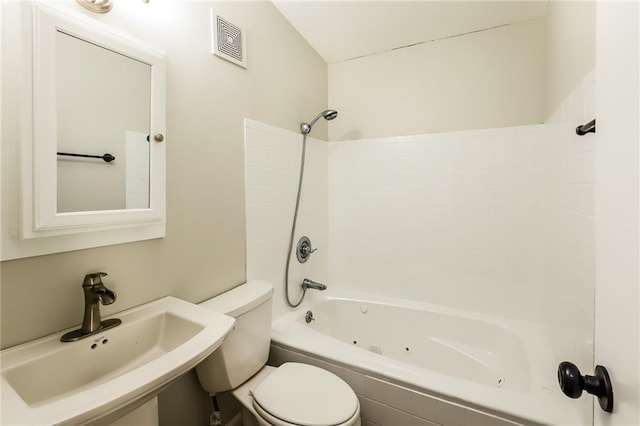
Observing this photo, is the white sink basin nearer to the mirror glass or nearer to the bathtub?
the mirror glass

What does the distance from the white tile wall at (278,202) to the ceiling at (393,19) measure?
0.74m

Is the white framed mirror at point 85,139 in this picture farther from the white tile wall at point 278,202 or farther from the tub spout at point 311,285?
the tub spout at point 311,285

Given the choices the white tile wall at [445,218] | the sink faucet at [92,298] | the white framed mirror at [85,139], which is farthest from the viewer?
the white tile wall at [445,218]

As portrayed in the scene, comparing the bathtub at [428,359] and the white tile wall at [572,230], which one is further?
the bathtub at [428,359]

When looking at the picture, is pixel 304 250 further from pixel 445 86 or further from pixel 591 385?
pixel 591 385

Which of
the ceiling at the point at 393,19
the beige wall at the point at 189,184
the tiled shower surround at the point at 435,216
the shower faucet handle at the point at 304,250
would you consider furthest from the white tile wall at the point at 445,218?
the beige wall at the point at 189,184

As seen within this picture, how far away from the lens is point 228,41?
147cm

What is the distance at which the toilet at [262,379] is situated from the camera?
1085 millimetres

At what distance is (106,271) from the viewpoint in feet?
3.35

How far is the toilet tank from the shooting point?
1.23m

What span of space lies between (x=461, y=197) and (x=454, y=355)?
1034mm

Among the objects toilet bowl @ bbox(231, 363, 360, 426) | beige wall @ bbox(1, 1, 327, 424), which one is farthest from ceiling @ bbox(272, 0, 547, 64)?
toilet bowl @ bbox(231, 363, 360, 426)

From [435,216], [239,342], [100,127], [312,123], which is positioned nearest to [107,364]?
[239,342]

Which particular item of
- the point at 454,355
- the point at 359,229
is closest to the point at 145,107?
the point at 359,229
